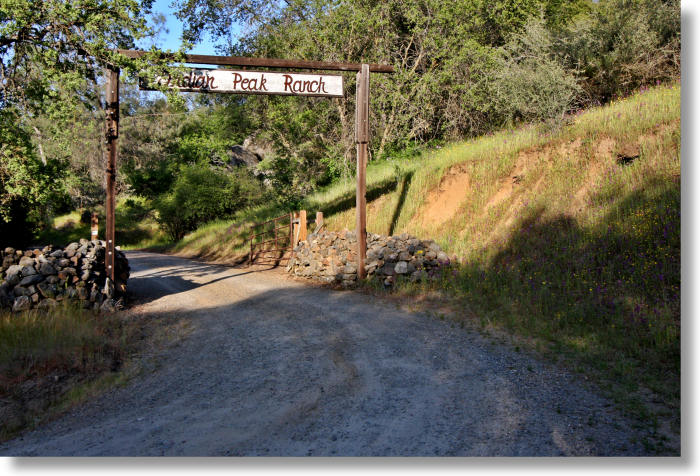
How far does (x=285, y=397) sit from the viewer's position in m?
4.71

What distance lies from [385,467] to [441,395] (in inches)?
57.3

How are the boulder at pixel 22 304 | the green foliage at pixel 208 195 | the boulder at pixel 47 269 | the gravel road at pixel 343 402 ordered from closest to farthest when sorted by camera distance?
the gravel road at pixel 343 402, the boulder at pixel 22 304, the boulder at pixel 47 269, the green foliage at pixel 208 195

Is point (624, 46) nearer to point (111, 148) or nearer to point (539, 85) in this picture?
point (539, 85)

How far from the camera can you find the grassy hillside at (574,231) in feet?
19.0

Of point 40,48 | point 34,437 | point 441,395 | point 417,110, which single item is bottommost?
point 34,437

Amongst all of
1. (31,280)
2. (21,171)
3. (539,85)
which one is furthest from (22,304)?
(539,85)

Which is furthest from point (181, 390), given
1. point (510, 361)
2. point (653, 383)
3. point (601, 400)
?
point (653, 383)

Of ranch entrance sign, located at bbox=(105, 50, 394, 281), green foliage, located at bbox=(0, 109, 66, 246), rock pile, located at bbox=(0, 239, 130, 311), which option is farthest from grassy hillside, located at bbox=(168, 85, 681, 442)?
green foliage, located at bbox=(0, 109, 66, 246)

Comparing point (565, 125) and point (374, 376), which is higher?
point (565, 125)

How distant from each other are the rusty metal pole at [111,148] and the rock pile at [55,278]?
1.04 feet

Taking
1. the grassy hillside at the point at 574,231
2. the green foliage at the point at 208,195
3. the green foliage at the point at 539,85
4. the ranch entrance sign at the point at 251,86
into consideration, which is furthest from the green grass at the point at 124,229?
the green foliage at the point at 539,85

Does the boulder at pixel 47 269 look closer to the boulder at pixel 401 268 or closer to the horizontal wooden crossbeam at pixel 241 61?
the horizontal wooden crossbeam at pixel 241 61

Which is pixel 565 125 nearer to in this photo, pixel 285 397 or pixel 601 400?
pixel 601 400

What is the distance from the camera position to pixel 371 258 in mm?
11078
